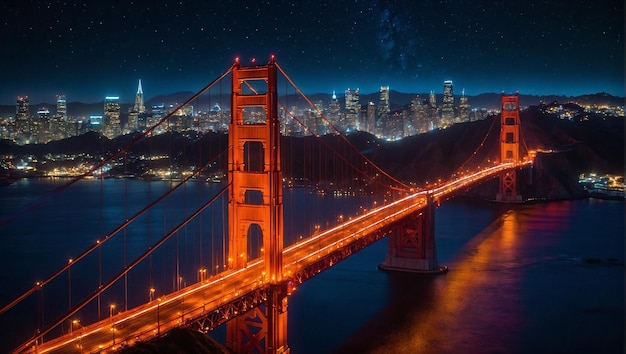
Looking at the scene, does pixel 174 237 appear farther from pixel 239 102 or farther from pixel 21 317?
pixel 239 102

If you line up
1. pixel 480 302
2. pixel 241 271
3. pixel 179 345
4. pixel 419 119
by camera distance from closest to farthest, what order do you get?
pixel 179 345 < pixel 241 271 < pixel 480 302 < pixel 419 119

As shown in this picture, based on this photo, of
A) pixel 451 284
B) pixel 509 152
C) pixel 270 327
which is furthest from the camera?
pixel 509 152

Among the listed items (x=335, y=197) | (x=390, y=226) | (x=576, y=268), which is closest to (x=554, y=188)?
(x=335, y=197)

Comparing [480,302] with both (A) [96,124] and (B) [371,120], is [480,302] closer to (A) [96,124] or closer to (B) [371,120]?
(B) [371,120]

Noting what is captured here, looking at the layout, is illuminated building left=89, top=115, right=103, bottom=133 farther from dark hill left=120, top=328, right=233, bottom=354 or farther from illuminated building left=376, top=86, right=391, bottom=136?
dark hill left=120, top=328, right=233, bottom=354

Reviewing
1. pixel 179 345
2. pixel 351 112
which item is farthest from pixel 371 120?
pixel 179 345

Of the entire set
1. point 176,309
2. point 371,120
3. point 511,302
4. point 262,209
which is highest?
point 371,120

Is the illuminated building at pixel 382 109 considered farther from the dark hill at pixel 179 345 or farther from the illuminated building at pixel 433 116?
the dark hill at pixel 179 345
